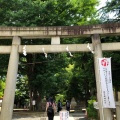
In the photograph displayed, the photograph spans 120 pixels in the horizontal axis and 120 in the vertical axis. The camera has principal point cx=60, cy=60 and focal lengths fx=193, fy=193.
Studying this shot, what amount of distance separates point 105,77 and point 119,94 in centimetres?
1421

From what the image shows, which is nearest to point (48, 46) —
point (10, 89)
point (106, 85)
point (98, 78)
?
point (10, 89)

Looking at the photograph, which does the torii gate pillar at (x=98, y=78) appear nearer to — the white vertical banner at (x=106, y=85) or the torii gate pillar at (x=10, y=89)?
the white vertical banner at (x=106, y=85)

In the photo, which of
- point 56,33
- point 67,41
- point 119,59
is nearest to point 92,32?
point 56,33

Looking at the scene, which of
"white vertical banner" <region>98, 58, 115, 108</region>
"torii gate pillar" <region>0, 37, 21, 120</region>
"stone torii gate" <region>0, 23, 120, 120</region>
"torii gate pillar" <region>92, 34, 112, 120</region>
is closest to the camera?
"white vertical banner" <region>98, 58, 115, 108</region>

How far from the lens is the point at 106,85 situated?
866 centimetres

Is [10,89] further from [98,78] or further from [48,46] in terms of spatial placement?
[98,78]

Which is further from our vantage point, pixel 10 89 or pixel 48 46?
pixel 48 46

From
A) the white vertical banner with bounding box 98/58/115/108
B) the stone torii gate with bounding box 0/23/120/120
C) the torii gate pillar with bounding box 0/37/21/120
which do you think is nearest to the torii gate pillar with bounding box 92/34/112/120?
the stone torii gate with bounding box 0/23/120/120

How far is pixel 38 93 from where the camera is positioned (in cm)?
2205

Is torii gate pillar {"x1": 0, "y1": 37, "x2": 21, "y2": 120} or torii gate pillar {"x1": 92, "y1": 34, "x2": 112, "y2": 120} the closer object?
torii gate pillar {"x1": 92, "y1": 34, "x2": 112, "y2": 120}

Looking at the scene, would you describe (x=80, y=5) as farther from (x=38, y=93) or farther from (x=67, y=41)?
(x=38, y=93)

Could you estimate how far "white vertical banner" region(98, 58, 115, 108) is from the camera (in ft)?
28.1

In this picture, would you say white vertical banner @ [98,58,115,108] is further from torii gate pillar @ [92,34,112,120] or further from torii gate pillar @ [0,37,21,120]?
torii gate pillar @ [0,37,21,120]

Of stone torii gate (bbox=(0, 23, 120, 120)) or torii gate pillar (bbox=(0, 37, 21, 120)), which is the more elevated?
stone torii gate (bbox=(0, 23, 120, 120))
